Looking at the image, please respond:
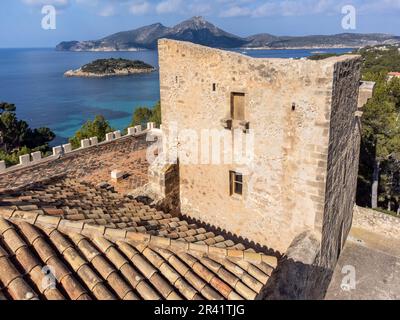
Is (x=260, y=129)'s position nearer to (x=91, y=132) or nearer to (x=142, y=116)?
(x=91, y=132)

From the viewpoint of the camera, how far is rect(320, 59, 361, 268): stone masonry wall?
7.50 m

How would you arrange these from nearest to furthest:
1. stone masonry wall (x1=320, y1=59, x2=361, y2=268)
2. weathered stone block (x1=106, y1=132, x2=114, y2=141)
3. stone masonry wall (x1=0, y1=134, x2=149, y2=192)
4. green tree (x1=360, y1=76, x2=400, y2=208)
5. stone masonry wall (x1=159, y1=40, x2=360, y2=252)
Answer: stone masonry wall (x1=159, y1=40, x2=360, y2=252), stone masonry wall (x1=320, y1=59, x2=361, y2=268), stone masonry wall (x1=0, y1=134, x2=149, y2=192), green tree (x1=360, y1=76, x2=400, y2=208), weathered stone block (x1=106, y1=132, x2=114, y2=141)

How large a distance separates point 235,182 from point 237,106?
83.7 inches

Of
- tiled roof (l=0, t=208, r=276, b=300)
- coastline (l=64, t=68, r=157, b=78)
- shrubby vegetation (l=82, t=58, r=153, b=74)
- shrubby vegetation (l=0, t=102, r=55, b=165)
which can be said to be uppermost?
shrubby vegetation (l=82, t=58, r=153, b=74)

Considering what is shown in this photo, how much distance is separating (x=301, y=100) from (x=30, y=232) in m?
5.73

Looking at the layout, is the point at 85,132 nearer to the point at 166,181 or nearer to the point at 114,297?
the point at 166,181

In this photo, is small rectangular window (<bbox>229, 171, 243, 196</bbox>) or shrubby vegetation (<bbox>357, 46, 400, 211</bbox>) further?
shrubby vegetation (<bbox>357, 46, 400, 211</bbox>)

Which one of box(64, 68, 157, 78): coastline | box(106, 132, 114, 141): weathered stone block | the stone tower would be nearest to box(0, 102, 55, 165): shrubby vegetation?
box(106, 132, 114, 141): weathered stone block

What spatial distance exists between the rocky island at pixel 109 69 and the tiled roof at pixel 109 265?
133774 mm

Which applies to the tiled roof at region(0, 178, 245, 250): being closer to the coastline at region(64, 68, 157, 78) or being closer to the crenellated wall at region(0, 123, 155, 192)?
the crenellated wall at region(0, 123, 155, 192)

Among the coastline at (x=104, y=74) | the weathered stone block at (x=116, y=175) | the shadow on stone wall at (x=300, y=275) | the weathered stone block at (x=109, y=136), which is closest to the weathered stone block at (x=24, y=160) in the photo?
the weathered stone block at (x=109, y=136)

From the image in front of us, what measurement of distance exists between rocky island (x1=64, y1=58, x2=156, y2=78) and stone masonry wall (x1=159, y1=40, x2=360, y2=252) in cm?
12900

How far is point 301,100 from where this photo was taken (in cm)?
735

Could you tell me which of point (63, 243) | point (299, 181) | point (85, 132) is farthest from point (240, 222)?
point (85, 132)
